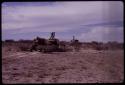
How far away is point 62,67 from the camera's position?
3555 mm

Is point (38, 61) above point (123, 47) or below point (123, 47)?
below

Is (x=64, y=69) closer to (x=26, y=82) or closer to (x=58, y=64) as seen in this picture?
(x=58, y=64)

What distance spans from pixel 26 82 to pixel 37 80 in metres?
0.15

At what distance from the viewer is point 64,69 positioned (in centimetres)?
355

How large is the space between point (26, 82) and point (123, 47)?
4.58ft

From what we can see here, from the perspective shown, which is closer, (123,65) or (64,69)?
(123,65)

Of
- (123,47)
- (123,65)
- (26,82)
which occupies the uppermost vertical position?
(123,47)

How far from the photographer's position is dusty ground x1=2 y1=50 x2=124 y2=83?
10.8ft

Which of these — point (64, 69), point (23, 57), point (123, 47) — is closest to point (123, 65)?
point (123, 47)

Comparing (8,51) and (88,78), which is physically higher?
(8,51)

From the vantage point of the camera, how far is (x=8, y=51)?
11.4ft

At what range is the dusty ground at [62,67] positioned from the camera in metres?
3.29

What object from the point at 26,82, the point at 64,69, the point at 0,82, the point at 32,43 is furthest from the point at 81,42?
the point at 0,82

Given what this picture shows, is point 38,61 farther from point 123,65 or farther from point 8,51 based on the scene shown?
point 123,65
